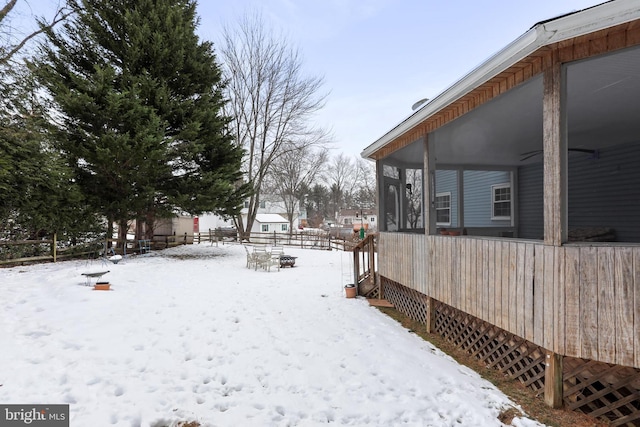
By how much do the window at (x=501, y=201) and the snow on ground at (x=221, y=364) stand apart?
6.41 metres

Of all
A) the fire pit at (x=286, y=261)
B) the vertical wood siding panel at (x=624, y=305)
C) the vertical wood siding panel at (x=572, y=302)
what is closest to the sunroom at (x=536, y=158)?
the vertical wood siding panel at (x=572, y=302)

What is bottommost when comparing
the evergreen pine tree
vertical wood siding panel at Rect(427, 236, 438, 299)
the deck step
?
the deck step

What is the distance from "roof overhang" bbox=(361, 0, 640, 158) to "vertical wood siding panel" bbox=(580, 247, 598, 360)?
1822 millimetres

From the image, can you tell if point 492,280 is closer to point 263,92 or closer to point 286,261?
point 286,261

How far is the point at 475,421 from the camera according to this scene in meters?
2.89

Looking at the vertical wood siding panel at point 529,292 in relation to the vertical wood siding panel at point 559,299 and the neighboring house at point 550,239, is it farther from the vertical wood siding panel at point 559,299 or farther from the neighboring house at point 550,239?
the vertical wood siding panel at point 559,299

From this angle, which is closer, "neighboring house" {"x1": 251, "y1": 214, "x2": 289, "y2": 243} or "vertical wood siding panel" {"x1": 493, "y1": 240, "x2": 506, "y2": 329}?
"vertical wood siding panel" {"x1": 493, "y1": 240, "x2": 506, "y2": 329}

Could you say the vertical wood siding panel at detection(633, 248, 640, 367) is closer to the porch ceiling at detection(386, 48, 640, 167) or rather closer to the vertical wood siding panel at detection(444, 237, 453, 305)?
the porch ceiling at detection(386, 48, 640, 167)

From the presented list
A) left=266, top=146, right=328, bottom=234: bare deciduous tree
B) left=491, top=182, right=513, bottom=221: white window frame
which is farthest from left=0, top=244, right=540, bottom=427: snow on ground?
left=266, top=146, right=328, bottom=234: bare deciduous tree

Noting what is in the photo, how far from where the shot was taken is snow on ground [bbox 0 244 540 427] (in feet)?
9.46

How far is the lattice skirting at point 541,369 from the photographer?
281 centimetres

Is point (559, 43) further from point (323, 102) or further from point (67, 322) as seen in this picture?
point (323, 102)

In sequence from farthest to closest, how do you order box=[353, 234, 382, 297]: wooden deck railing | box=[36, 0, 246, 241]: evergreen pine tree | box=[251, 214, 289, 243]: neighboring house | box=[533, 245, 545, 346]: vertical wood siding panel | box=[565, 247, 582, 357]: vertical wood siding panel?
box=[251, 214, 289, 243]: neighboring house < box=[36, 0, 246, 241]: evergreen pine tree < box=[353, 234, 382, 297]: wooden deck railing < box=[533, 245, 545, 346]: vertical wood siding panel < box=[565, 247, 582, 357]: vertical wood siding panel

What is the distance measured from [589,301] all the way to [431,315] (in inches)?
116
